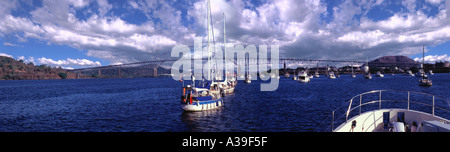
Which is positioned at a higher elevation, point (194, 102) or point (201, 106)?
point (194, 102)

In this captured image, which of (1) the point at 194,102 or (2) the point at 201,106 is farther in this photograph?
(2) the point at 201,106

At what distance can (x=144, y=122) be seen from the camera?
2200 cm
